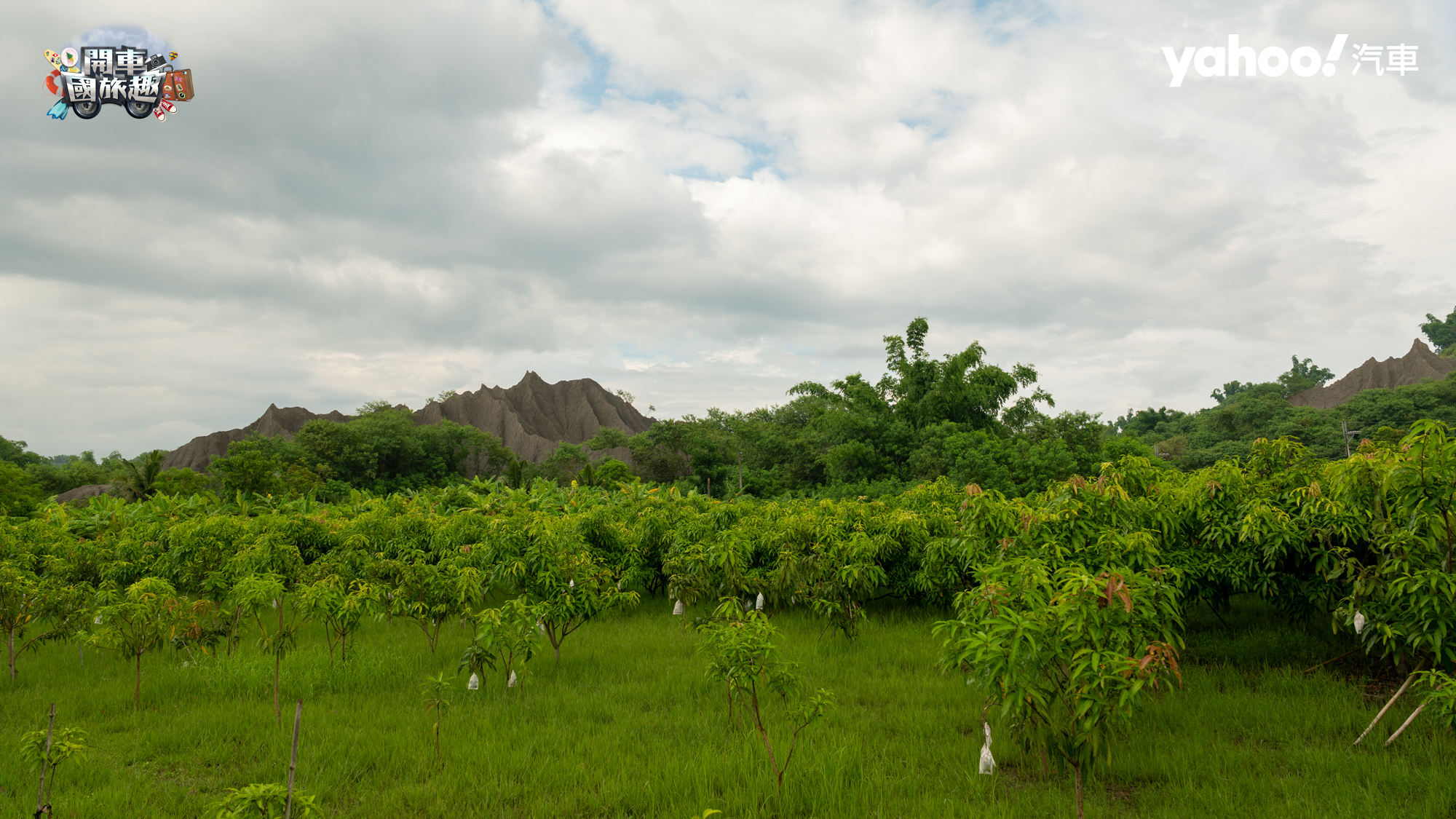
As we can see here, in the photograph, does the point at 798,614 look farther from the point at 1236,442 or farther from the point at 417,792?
the point at 1236,442

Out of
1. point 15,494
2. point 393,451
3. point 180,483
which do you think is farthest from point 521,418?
point 15,494

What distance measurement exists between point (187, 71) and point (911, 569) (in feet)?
52.7

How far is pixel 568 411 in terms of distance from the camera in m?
89.2

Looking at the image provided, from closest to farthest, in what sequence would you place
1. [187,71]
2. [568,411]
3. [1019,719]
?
[1019,719], [187,71], [568,411]

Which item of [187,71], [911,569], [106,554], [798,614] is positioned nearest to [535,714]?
[798,614]

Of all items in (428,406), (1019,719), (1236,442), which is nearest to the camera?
(1019,719)

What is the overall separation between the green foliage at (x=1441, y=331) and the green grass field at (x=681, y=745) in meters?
Answer: 129

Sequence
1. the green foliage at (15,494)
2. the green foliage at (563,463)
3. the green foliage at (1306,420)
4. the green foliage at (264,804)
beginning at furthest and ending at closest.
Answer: the green foliage at (563,463), the green foliage at (1306,420), the green foliage at (15,494), the green foliage at (264,804)

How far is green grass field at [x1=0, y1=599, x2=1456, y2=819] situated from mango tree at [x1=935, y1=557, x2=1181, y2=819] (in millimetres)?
606

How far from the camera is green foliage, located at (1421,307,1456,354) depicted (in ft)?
307

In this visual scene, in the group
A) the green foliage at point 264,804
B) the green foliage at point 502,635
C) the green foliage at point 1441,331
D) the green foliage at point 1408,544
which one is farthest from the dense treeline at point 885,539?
the green foliage at point 1441,331

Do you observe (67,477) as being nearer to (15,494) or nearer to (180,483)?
(180,483)

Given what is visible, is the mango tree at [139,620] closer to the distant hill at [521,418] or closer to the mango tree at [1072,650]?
the mango tree at [1072,650]

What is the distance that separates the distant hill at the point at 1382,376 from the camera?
270ft
